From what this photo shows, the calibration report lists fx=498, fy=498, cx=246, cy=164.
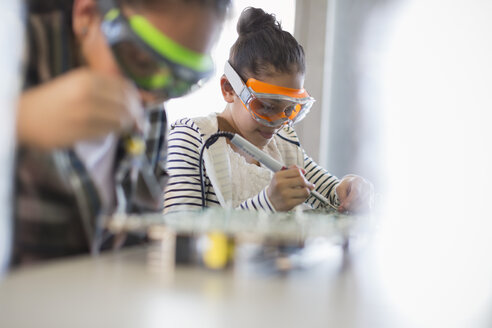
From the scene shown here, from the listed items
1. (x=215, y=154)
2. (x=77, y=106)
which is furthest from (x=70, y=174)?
(x=215, y=154)

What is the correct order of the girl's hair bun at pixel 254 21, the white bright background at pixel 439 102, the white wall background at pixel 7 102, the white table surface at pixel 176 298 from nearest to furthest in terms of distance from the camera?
the white table surface at pixel 176 298 < the white wall background at pixel 7 102 < the girl's hair bun at pixel 254 21 < the white bright background at pixel 439 102

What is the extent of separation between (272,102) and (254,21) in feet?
1.22

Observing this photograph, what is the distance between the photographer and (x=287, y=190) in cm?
103

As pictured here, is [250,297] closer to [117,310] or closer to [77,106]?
[117,310]

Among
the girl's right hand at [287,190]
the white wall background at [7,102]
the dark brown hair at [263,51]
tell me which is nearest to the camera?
the white wall background at [7,102]

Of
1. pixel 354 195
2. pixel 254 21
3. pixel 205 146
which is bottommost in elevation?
pixel 354 195

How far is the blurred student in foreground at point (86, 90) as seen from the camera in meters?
0.49

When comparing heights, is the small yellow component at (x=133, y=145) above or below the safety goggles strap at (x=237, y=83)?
below

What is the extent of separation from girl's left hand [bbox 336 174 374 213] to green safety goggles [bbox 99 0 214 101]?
704 mm

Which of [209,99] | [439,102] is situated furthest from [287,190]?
[439,102]

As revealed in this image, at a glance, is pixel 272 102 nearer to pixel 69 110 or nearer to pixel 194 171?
pixel 194 171

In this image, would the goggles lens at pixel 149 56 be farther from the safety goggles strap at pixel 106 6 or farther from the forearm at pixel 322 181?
the forearm at pixel 322 181

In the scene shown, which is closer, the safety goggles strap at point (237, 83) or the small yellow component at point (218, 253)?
the small yellow component at point (218, 253)

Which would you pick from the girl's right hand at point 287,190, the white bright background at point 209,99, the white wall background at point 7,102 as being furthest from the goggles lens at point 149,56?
the white bright background at point 209,99
